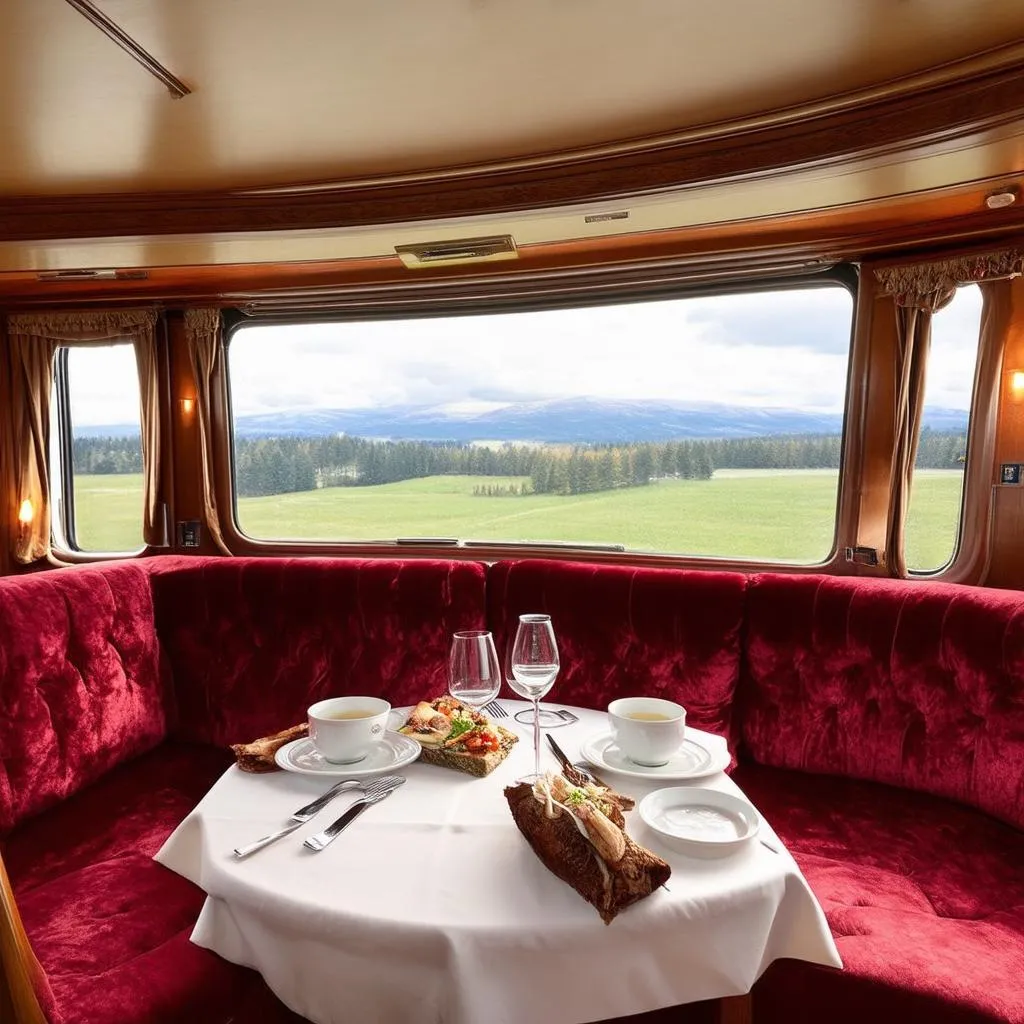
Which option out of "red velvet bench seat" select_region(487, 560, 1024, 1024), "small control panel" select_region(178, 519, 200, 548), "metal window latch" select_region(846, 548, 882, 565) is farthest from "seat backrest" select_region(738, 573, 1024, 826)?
"small control panel" select_region(178, 519, 200, 548)

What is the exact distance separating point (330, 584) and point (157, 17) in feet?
6.94

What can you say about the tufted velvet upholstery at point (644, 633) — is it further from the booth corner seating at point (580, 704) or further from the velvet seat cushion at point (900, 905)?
the velvet seat cushion at point (900, 905)

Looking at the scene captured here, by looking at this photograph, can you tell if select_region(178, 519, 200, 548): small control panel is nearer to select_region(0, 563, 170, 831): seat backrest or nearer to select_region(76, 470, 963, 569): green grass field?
select_region(76, 470, 963, 569): green grass field

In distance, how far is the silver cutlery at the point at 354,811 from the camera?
129 cm

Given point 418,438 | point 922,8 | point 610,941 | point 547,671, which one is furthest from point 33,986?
point 418,438

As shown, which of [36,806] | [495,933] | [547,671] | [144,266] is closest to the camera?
[495,933]

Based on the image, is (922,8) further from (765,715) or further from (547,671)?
(765,715)

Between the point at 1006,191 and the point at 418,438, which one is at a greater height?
the point at 1006,191

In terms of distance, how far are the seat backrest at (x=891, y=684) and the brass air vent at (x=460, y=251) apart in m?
2.07

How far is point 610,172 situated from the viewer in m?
2.93

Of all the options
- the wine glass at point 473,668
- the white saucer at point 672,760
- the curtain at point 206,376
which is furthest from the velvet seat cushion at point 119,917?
the curtain at point 206,376

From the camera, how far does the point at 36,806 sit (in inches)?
91.0

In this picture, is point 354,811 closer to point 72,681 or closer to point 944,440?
point 72,681

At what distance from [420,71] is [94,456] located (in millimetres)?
3824
